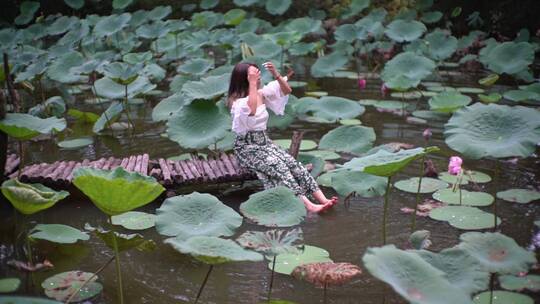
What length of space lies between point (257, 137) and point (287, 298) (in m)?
1.38

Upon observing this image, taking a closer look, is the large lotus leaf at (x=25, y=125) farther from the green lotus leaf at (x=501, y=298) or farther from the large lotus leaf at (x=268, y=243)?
the green lotus leaf at (x=501, y=298)

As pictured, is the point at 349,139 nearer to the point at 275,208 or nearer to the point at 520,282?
the point at 275,208

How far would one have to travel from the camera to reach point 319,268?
2832 millimetres

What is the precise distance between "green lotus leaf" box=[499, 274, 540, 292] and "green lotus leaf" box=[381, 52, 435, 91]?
3.02m

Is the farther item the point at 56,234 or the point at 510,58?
the point at 510,58

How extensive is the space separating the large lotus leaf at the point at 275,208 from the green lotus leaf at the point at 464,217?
1.07 m

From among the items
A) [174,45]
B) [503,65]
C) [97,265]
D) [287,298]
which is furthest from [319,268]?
[174,45]

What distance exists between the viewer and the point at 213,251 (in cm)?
228

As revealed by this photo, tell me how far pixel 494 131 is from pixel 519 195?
3.90ft

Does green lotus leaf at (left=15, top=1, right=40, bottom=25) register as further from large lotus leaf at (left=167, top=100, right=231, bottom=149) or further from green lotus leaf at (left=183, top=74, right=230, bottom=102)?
large lotus leaf at (left=167, top=100, right=231, bottom=149)

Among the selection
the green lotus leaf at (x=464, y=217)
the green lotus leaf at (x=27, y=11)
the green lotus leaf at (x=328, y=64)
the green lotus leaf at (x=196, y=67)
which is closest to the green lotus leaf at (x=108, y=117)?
the green lotus leaf at (x=196, y=67)

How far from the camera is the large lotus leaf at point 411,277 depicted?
1923 millimetres

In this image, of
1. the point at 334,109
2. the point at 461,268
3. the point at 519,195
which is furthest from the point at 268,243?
the point at 334,109

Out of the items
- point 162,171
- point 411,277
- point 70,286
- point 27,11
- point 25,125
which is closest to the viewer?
point 411,277
